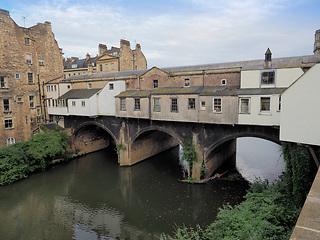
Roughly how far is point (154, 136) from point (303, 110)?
21.3 m

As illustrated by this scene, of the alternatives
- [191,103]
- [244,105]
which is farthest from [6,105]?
[244,105]

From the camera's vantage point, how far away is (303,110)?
36.3ft

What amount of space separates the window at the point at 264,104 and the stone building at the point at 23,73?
2926 cm

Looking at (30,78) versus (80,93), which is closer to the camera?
(80,93)

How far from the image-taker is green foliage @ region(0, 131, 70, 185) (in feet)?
73.2

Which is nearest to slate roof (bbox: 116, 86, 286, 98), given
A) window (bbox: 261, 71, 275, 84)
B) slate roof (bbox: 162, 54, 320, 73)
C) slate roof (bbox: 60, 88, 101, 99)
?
window (bbox: 261, 71, 275, 84)

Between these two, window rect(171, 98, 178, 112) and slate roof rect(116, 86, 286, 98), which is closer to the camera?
slate roof rect(116, 86, 286, 98)

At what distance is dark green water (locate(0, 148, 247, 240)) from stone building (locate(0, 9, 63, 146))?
807 cm

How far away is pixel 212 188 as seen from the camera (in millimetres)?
20594

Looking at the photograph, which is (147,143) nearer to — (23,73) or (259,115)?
(259,115)

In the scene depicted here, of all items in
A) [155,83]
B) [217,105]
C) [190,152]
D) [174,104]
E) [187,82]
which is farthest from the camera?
[155,83]

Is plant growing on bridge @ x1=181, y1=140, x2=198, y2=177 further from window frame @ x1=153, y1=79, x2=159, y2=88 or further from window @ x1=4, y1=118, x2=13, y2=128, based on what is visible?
window @ x1=4, y1=118, x2=13, y2=128

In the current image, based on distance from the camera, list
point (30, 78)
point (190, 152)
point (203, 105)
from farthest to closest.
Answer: point (30, 78) → point (190, 152) → point (203, 105)

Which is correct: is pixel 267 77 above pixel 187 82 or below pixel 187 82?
below
